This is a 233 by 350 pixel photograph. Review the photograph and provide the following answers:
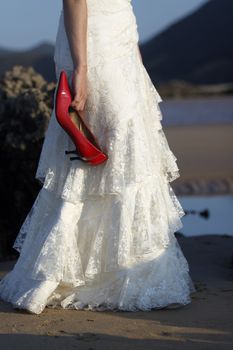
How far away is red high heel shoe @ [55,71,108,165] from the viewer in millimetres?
5648

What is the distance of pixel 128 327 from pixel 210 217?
22.5ft

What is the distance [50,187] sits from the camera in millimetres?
5855

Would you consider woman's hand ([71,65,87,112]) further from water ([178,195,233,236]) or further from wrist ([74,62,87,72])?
water ([178,195,233,236])

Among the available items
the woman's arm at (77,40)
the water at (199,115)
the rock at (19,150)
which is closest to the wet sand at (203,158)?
the water at (199,115)

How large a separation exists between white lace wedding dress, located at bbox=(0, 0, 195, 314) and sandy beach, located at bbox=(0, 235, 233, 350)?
13 cm

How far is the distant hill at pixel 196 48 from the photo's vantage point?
113188 mm

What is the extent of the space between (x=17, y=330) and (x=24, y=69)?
199 inches

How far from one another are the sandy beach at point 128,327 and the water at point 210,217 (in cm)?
440

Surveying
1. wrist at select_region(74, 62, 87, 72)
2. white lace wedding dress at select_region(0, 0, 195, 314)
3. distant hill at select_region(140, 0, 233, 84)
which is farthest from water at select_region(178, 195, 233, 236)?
distant hill at select_region(140, 0, 233, 84)

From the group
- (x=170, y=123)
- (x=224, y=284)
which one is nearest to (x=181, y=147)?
(x=170, y=123)

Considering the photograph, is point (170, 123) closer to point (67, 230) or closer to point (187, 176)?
point (187, 176)

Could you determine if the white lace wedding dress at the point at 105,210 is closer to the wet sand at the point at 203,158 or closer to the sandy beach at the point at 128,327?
the sandy beach at the point at 128,327

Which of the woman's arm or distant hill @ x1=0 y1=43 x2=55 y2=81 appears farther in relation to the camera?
distant hill @ x1=0 y1=43 x2=55 y2=81

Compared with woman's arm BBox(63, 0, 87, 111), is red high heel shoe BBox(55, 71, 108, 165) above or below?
below
